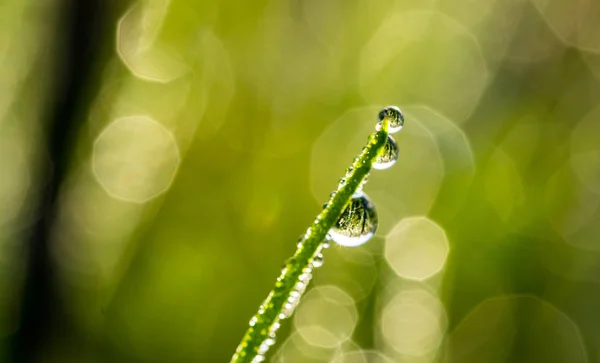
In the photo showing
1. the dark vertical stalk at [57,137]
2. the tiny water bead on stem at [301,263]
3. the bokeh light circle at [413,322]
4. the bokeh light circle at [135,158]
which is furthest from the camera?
the bokeh light circle at [135,158]

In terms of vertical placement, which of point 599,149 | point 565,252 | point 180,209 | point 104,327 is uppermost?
point 599,149

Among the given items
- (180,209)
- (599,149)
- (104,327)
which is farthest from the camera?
(599,149)

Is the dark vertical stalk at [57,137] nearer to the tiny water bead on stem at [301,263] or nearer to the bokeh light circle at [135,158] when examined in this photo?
the bokeh light circle at [135,158]

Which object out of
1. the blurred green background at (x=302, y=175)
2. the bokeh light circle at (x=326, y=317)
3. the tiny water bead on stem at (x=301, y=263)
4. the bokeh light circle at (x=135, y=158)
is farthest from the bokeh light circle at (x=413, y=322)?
the tiny water bead on stem at (x=301, y=263)

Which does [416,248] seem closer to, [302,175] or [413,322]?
[413,322]

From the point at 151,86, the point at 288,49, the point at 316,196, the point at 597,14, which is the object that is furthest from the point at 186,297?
the point at 597,14

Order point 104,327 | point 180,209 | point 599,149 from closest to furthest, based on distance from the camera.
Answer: point 104,327, point 180,209, point 599,149

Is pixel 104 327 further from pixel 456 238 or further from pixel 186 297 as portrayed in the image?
pixel 456 238

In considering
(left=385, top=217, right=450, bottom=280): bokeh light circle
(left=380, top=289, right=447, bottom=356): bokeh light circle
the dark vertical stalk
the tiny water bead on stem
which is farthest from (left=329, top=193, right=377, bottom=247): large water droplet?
the dark vertical stalk

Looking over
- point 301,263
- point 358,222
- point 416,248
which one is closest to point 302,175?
point 416,248
